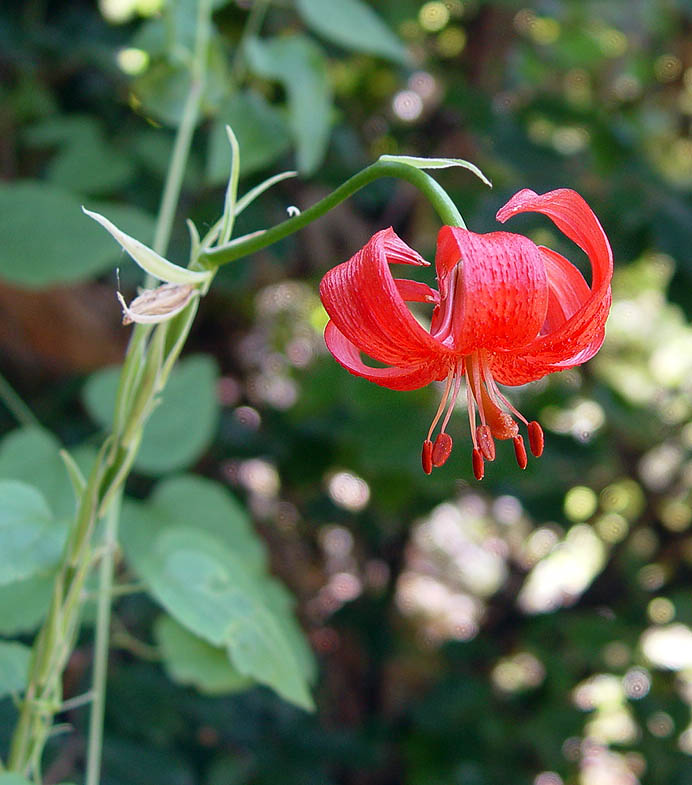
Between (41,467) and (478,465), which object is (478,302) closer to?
(478,465)

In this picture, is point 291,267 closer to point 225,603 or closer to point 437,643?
point 437,643

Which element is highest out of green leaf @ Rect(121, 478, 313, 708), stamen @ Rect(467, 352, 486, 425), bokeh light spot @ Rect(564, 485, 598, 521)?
stamen @ Rect(467, 352, 486, 425)

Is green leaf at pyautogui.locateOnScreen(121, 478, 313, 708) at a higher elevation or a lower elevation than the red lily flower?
lower

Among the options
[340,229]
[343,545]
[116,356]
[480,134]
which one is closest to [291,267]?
[340,229]

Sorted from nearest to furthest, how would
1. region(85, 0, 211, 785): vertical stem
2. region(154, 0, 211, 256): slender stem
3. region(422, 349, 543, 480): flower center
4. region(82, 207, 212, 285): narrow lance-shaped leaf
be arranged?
region(82, 207, 212, 285): narrow lance-shaped leaf, region(422, 349, 543, 480): flower center, region(85, 0, 211, 785): vertical stem, region(154, 0, 211, 256): slender stem

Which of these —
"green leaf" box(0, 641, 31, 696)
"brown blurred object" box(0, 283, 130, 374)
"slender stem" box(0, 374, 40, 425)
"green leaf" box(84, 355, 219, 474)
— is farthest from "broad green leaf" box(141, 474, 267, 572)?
"brown blurred object" box(0, 283, 130, 374)

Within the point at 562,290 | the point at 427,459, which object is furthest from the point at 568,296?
the point at 427,459

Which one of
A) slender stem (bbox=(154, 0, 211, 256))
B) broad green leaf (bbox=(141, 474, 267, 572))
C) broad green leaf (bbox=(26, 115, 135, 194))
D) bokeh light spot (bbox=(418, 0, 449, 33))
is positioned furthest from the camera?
bokeh light spot (bbox=(418, 0, 449, 33))

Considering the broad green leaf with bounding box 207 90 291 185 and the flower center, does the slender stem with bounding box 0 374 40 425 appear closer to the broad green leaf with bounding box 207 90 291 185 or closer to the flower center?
the broad green leaf with bounding box 207 90 291 185
